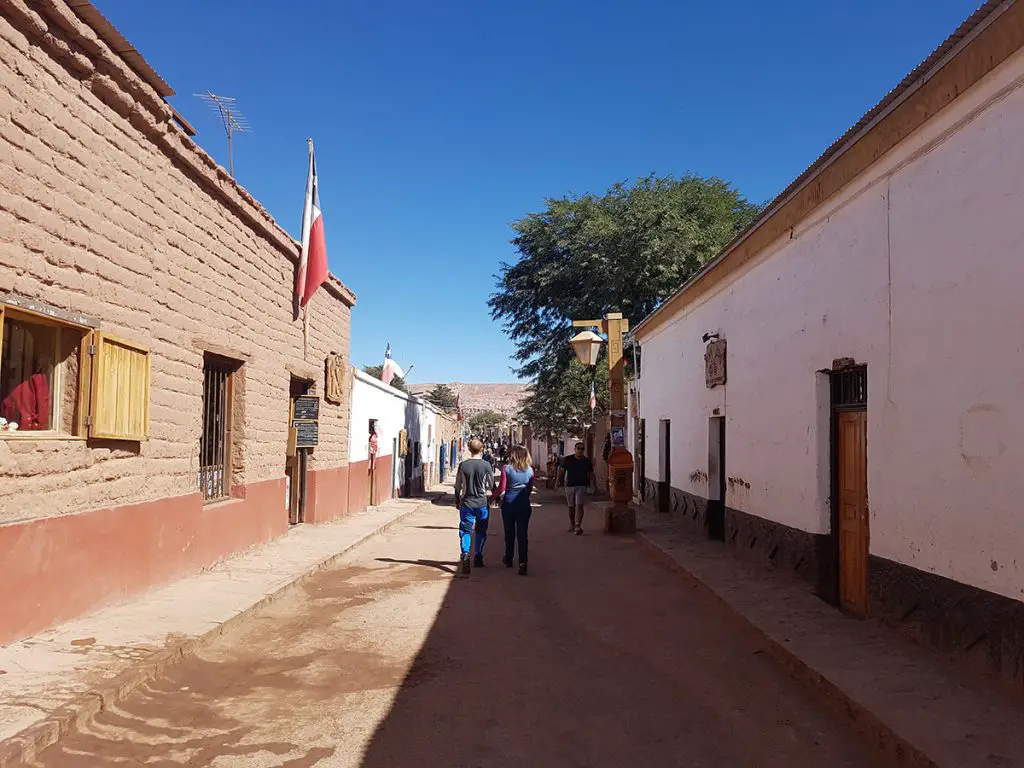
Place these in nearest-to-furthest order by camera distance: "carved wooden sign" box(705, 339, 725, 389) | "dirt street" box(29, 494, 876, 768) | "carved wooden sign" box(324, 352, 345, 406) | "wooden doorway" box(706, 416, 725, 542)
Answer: "dirt street" box(29, 494, 876, 768) → "carved wooden sign" box(705, 339, 725, 389) → "wooden doorway" box(706, 416, 725, 542) → "carved wooden sign" box(324, 352, 345, 406)

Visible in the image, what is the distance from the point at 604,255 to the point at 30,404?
20.2 meters

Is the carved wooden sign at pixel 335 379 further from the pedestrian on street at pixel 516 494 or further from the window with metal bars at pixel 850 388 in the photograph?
the window with metal bars at pixel 850 388

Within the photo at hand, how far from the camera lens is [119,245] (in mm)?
6914

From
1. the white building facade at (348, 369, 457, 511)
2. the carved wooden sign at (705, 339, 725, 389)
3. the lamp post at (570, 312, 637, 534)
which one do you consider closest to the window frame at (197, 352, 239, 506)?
the lamp post at (570, 312, 637, 534)

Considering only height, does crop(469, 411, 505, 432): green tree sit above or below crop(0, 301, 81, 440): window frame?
above

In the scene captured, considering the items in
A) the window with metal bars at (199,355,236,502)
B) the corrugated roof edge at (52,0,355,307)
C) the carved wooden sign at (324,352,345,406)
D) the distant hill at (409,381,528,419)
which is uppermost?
the distant hill at (409,381,528,419)

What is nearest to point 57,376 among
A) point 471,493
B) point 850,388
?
point 471,493

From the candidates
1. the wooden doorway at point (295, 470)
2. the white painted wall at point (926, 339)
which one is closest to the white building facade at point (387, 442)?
the wooden doorway at point (295, 470)

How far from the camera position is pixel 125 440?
6.94 metres

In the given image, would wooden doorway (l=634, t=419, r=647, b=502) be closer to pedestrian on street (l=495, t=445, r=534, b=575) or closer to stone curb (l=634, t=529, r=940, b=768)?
pedestrian on street (l=495, t=445, r=534, b=575)

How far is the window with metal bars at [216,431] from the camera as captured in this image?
30.5ft

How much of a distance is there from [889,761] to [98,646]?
4974mm

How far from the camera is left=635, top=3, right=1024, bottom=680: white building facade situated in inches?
193

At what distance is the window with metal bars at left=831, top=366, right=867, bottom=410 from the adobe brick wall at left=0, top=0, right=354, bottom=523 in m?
6.49
